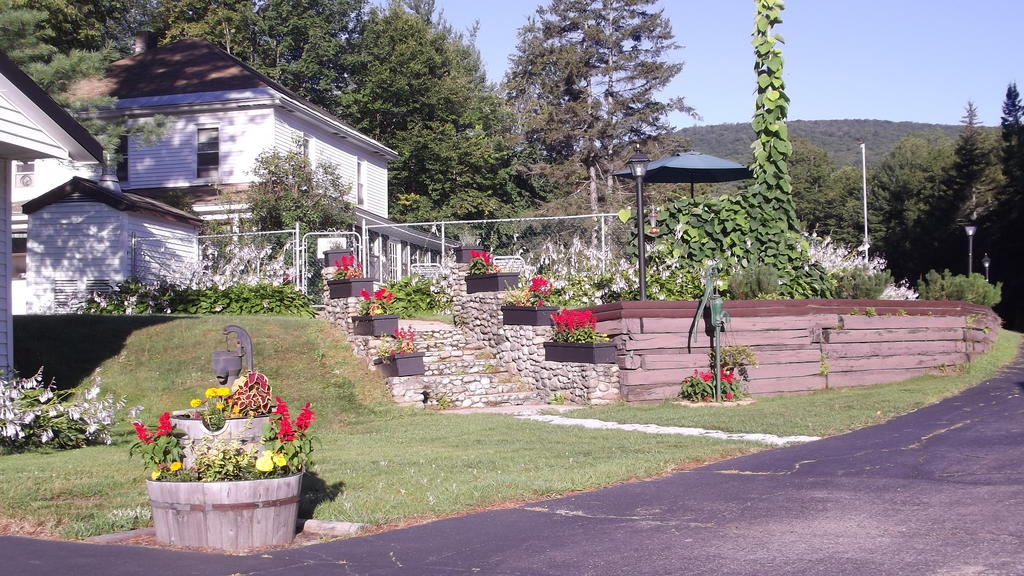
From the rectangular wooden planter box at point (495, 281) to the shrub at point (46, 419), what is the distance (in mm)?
7304

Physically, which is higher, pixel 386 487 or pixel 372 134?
pixel 372 134

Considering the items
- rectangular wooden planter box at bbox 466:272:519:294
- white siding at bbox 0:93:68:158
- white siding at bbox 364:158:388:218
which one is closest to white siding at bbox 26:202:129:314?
rectangular wooden planter box at bbox 466:272:519:294

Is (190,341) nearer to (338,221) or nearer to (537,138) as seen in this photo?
(338,221)

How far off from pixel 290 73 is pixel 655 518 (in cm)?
4097

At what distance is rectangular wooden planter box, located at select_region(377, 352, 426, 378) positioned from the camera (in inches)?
583

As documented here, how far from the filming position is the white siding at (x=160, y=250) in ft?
71.0

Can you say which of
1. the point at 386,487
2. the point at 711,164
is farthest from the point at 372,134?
the point at 386,487

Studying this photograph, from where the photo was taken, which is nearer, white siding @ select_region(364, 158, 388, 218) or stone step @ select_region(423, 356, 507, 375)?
stone step @ select_region(423, 356, 507, 375)

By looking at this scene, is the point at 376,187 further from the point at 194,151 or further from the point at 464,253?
the point at 464,253

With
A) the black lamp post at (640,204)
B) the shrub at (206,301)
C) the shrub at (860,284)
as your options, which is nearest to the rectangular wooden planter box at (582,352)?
the black lamp post at (640,204)

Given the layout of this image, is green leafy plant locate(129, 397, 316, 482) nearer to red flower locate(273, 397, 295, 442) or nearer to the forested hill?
red flower locate(273, 397, 295, 442)

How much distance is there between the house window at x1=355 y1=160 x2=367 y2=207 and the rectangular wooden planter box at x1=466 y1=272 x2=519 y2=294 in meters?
17.0

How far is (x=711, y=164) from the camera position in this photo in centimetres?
1836

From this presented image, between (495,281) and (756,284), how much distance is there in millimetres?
4370
